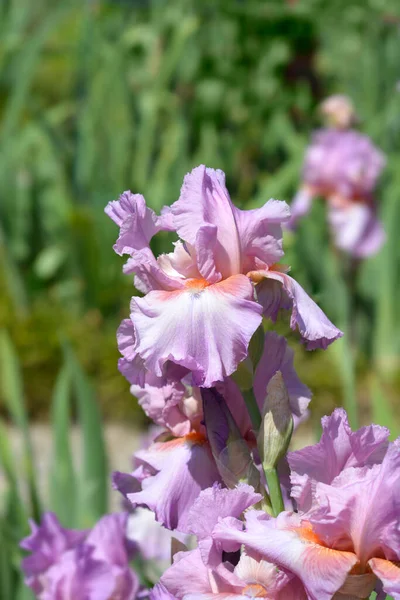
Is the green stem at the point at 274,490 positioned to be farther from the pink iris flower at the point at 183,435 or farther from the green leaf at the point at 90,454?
the green leaf at the point at 90,454

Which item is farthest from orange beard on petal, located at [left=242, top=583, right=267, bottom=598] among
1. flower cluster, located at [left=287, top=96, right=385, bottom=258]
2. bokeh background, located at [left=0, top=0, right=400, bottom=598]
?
flower cluster, located at [left=287, top=96, right=385, bottom=258]

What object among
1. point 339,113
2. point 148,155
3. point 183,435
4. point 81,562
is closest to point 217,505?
point 183,435

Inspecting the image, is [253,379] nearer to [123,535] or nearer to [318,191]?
[123,535]

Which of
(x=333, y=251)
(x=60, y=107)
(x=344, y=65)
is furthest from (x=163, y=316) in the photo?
(x=344, y=65)

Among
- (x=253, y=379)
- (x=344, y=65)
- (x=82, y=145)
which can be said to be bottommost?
(x=253, y=379)

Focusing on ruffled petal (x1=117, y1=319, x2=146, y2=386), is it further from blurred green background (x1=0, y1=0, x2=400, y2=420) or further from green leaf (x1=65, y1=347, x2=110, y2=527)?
blurred green background (x1=0, y1=0, x2=400, y2=420)

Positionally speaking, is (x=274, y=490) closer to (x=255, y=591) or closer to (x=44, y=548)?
(x=255, y=591)
